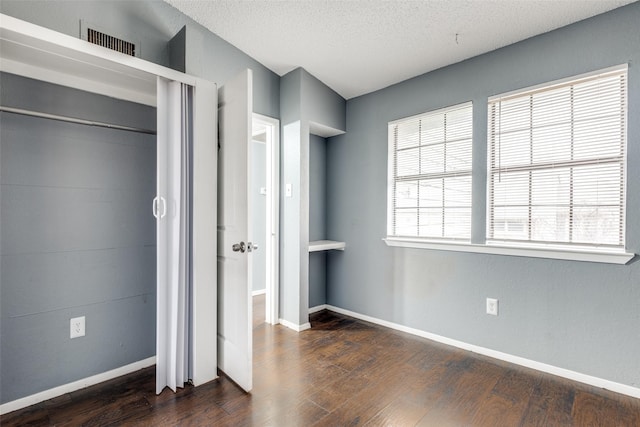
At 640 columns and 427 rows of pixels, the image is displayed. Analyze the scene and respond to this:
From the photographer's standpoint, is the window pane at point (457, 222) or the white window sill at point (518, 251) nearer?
the white window sill at point (518, 251)

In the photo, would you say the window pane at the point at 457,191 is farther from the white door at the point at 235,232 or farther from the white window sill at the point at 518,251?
the white door at the point at 235,232

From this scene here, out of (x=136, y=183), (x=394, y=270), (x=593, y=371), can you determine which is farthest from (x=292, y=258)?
(x=593, y=371)

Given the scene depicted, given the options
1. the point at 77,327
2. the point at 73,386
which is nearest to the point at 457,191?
the point at 77,327

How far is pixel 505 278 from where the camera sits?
8.46 ft

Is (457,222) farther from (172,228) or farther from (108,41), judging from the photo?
(108,41)

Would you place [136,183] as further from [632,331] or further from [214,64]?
[632,331]

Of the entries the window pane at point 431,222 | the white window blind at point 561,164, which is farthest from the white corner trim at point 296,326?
the white window blind at point 561,164

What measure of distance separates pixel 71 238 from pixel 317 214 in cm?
239

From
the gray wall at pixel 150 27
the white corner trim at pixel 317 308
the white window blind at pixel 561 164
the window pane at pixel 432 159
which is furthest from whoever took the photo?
the white corner trim at pixel 317 308

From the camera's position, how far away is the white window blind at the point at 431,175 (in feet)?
9.39

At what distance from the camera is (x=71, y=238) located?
6.91 feet

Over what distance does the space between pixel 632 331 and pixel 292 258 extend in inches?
105

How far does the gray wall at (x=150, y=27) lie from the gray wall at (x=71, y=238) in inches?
15.6

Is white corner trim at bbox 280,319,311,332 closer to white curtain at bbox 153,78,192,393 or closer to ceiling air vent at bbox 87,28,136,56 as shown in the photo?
white curtain at bbox 153,78,192,393
